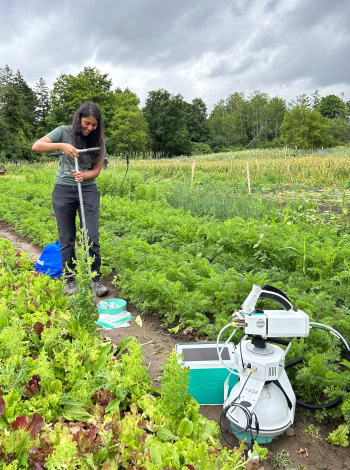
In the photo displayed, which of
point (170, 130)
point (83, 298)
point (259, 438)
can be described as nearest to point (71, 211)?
point (83, 298)

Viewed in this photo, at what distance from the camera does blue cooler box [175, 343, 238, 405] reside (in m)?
2.52

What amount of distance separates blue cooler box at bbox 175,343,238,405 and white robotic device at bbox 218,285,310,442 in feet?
0.80

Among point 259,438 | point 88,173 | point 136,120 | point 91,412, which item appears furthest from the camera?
point 136,120

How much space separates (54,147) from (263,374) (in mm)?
3127

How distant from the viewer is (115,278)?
487cm

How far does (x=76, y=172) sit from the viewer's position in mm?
4031

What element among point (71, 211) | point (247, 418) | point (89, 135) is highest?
point (89, 135)

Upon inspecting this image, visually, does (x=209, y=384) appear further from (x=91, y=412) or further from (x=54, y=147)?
(x=54, y=147)

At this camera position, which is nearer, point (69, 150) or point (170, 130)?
point (69, 150)

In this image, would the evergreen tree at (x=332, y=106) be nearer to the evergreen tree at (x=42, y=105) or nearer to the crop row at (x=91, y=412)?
the evergreen tree at (x=42, y=105)

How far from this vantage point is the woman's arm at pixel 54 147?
395 cm

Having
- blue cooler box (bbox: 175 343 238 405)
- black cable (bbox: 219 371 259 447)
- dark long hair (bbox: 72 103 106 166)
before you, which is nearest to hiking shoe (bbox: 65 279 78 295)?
dark long hair (bbox: 72 103 106 166)

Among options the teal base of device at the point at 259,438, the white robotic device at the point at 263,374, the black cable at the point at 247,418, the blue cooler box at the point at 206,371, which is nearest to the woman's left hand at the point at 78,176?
the blue cooler box at the point at 206,371

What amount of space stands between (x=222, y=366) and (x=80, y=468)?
1053 millimetres
